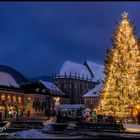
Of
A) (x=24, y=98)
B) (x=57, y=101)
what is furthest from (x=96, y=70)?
(x=24, y=98)

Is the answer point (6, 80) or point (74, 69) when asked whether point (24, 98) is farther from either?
point (74, 69)

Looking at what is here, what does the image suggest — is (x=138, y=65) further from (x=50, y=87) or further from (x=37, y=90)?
(x=50, y=87)

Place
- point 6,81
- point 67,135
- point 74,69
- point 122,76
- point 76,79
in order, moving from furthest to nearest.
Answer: point 74,69 → point 76,79 → point 6,81 → point 122,76 → point 67,135

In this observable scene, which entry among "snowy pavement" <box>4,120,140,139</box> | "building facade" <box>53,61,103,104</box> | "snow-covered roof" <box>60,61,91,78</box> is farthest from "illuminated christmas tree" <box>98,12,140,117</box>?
"snow-covered roof" <box>60,61,91,78</box>

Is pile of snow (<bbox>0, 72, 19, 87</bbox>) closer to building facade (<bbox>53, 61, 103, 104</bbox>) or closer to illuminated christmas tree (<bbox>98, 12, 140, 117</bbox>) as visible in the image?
building facade (<bbox>53, 61, 103, 104</bbox>)

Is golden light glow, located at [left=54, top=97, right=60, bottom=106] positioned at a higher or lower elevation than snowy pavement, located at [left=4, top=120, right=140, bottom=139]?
higher

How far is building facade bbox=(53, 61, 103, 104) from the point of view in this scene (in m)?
155

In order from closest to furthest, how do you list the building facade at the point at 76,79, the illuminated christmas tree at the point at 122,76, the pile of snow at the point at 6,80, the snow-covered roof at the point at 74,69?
the illuminated christmas tree at the point at 122,76 → the pile of snow at the point at 6,80 → the building facade at the point at 76,79 → the snow-covered roof at the point at 74,69

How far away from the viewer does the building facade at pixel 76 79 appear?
155 meters

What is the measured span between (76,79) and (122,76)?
354ft

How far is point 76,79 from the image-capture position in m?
160

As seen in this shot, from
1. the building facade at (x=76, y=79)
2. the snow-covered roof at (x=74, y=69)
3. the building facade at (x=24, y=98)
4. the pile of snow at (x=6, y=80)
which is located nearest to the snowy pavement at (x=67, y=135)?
the building facade at (x=24, y=98)

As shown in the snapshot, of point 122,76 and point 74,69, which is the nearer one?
point 122,76

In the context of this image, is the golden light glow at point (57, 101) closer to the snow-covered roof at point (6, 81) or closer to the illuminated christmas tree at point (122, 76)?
the snow-covered roof at point (6, 81)
